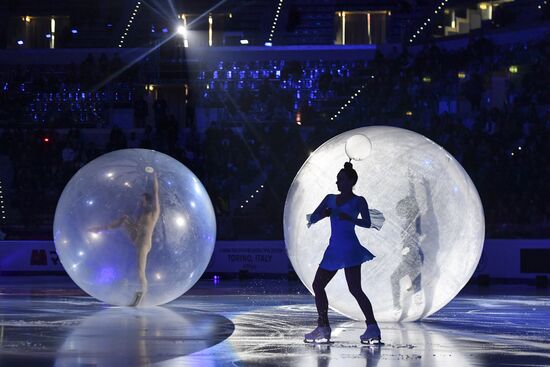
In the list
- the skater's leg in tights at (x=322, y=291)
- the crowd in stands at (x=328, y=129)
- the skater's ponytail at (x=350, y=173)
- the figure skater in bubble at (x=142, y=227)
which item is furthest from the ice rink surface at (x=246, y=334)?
the crowd in stands at (x=328, y=129)

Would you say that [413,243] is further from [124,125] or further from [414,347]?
[124,125]

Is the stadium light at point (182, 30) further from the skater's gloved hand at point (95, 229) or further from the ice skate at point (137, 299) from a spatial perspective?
the skater's gloved hand at point (95, 229)

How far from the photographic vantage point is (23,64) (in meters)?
36.0

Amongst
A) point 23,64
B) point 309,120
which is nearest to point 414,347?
point 309,120

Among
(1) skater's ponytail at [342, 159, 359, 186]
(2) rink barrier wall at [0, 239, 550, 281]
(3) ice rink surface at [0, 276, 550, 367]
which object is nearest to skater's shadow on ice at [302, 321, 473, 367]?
(3) ice rink surface at [0, 276, 550, 367]

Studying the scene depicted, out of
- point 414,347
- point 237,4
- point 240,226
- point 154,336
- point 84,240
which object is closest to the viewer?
point 414,347

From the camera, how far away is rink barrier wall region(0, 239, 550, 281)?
2397 centimetres

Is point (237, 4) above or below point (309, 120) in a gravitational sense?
above

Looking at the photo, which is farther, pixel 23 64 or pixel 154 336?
pixel 23 64

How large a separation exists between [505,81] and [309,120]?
20.3 feet

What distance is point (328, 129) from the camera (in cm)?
3059

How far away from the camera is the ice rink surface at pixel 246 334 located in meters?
9.22

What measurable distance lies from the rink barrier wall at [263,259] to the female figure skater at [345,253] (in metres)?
13.6

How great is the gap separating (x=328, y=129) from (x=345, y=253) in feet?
67.1
